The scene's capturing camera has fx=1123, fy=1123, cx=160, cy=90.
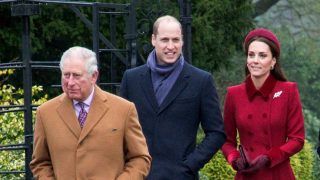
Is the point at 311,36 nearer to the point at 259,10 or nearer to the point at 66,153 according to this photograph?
the point at 259,10

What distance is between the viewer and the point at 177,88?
748 cm

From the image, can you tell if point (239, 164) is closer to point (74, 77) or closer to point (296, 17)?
point (74, 77)

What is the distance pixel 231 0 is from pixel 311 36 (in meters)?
14.3

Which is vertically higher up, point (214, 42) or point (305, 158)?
point (214, 42)

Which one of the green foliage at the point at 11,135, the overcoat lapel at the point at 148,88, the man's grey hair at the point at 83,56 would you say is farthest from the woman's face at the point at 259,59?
the green foliage at the point at 11,135

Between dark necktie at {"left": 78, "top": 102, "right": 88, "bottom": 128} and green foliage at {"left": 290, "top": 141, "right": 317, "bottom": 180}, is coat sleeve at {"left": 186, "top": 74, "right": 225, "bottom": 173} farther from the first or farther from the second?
Result: green foliage at {"left": 290, "top": 141, "right": 317, "bottom": 180}

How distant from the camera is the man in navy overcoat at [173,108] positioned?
291 inches

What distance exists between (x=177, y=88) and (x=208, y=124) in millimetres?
324

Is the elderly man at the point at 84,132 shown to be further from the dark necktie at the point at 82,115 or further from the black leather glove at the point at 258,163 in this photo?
the black leather glove at the point at 258,163

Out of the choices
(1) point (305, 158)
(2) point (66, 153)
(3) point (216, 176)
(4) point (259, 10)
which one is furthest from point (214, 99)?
(4) point (259, 10)

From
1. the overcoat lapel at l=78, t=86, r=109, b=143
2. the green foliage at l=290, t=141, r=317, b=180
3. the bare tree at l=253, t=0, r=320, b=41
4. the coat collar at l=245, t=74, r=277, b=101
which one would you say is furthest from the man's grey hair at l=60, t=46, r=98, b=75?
the bare tree at l=253, t=0, r=320, b=41

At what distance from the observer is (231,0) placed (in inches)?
682

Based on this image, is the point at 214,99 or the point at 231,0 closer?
the point at 214,99

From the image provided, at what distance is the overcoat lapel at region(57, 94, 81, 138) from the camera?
6.25 metres
